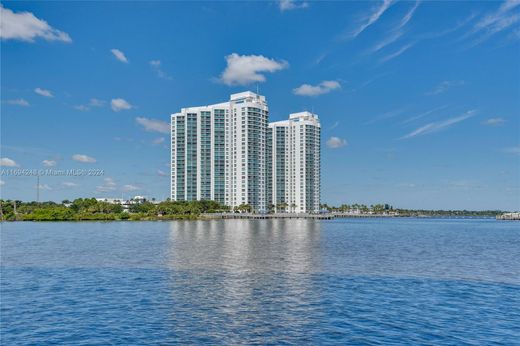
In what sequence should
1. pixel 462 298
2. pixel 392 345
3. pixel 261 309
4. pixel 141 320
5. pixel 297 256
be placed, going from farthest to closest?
pixel 297 256
pixel 462 298
pixel 261 309
pixel 141 320
pixel 392 345

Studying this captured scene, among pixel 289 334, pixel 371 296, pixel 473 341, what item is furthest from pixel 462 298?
pixel 289 334

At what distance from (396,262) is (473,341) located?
38.8 meters

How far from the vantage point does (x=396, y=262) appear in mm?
67125

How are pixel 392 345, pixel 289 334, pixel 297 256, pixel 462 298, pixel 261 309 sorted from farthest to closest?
pixel 297 256 → pixel 462 298 → pixel 261 309 → pixel 289 334 → pixel 392 345

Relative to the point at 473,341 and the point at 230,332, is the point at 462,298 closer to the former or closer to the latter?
the point at 473,341

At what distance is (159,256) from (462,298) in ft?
148

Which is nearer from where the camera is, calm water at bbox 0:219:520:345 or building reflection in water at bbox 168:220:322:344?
calm water at bbox 0:219:520:345

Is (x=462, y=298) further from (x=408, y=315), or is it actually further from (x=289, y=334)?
(x=289, y=334)

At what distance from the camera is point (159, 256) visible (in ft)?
234

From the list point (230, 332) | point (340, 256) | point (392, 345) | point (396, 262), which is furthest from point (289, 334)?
point (340, 256)

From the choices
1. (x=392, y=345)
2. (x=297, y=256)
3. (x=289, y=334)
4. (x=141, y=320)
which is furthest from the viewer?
(x=297, y=256)

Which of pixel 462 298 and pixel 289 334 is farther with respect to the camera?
pixel 462 298

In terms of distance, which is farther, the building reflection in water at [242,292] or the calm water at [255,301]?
the building reflection in water at [242,292]

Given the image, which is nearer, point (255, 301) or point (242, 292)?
point (255, 301)
